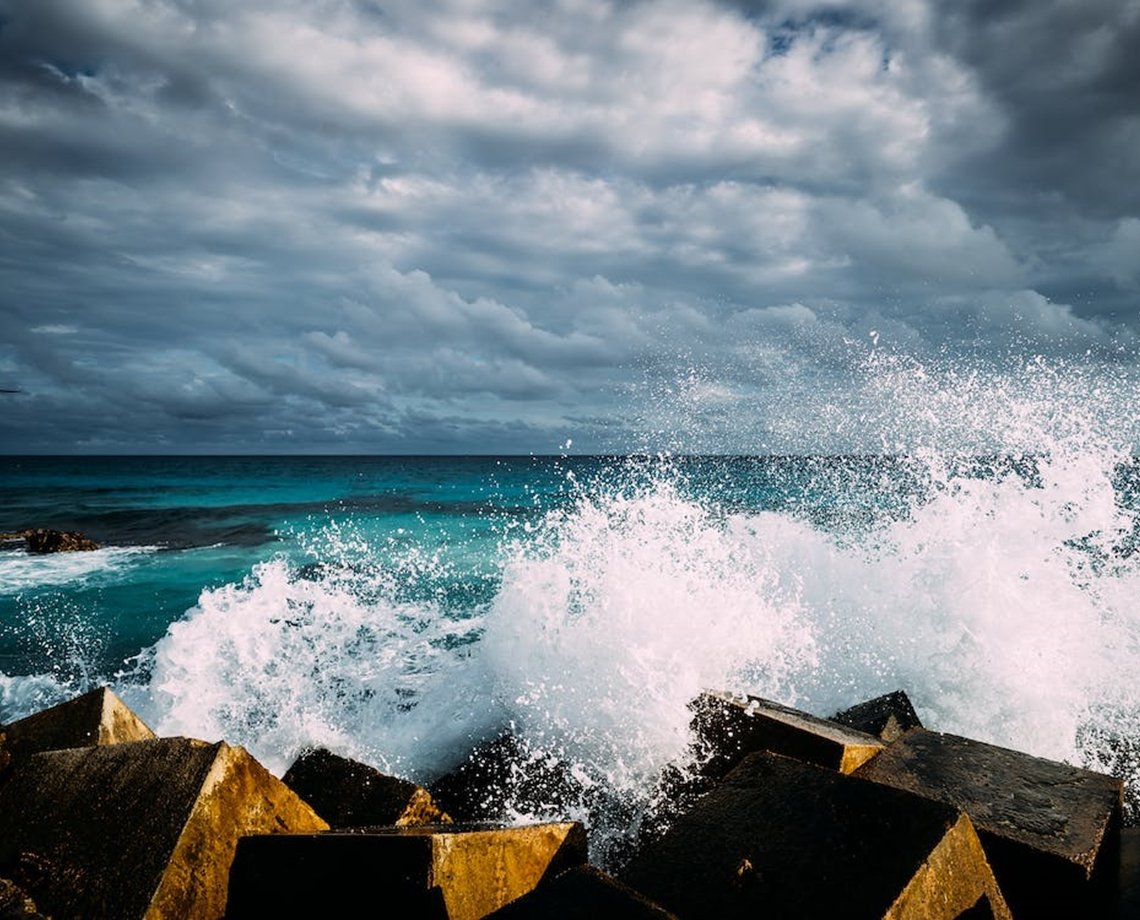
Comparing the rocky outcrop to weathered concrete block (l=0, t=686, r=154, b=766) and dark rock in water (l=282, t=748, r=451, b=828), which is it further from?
dark rock in water (l=282, t=748, r=451, b=828)

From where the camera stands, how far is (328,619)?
8516 millimetres

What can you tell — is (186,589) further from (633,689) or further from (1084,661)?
(1084,661)

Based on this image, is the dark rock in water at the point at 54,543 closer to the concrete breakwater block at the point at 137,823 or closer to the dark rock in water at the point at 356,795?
the dark rock in water at the point at 356,795

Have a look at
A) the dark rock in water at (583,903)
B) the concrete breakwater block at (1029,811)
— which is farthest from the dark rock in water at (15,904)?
the concrete breakwater block at (1029,811)

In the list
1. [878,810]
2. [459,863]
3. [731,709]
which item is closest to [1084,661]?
[731,709]

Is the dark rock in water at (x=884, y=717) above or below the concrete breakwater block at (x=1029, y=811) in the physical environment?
below

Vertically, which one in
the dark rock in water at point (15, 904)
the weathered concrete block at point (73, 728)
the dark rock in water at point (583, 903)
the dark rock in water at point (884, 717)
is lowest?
the dark rock in water at point (884, 717)

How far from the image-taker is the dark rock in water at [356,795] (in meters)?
3.00

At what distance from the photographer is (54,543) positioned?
17844 mm

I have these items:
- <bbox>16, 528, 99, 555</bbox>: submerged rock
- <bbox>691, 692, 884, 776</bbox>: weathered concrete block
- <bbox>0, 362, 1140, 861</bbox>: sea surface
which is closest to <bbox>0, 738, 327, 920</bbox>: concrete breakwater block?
<bbox>0, 362, 1140, 861</bbox>: sea surface

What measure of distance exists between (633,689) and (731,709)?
1142 mm

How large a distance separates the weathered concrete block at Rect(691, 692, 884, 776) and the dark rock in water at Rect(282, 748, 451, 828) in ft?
5.51

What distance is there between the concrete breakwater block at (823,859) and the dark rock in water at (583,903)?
1.18 feet

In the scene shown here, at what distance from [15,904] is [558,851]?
1699 mm
